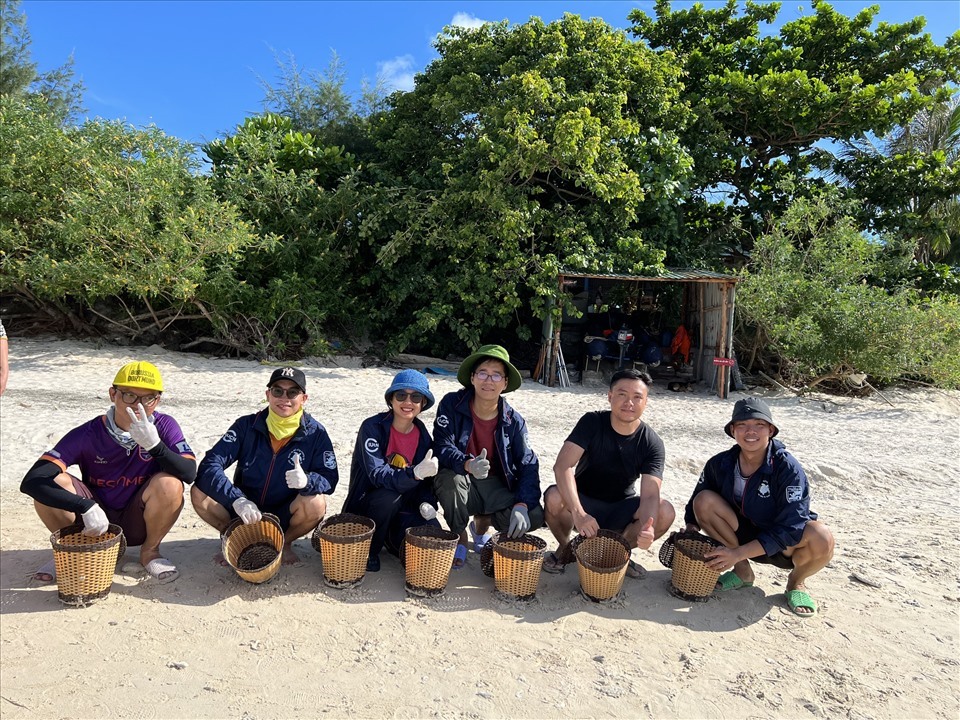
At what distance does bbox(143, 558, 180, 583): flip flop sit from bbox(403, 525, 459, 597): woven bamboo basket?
1.19 m

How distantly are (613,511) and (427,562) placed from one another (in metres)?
1.16

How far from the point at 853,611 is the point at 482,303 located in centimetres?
859

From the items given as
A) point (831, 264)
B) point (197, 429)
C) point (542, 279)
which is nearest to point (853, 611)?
point (197, 429)

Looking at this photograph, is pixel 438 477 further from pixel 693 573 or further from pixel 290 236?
pixel 290 236

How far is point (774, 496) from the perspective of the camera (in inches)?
133

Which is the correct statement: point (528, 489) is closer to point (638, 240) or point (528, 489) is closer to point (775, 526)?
point (775, 526)

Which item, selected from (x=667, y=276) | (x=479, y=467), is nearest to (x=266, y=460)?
(x=479, y=467)

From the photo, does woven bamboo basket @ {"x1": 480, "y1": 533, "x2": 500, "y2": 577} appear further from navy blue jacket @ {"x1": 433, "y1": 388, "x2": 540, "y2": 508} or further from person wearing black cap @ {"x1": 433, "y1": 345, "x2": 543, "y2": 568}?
navy blue jacket @ {"x1": 433, "y1": 388, "x2": 540, "y2": 508}

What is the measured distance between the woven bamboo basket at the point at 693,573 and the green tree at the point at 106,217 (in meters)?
7.96

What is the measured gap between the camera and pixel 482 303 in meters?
11.5

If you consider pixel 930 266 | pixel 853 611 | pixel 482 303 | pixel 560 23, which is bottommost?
pixel 853 611

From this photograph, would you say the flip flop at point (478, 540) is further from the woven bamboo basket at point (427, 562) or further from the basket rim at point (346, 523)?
the basket rim at point (346, 523)

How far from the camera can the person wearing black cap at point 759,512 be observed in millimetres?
3301

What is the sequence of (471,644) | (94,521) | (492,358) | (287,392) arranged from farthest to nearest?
(492,358), (287,392), (94,521), (471,644)
